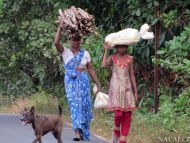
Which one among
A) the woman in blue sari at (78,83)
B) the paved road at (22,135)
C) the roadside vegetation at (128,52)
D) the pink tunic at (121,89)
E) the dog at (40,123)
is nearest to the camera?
the pink tunic at (121,89)

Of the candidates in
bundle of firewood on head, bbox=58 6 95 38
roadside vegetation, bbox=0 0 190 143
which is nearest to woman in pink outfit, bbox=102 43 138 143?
roadside vegetation, bbox=0 0 190 143

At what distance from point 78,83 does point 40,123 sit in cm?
119

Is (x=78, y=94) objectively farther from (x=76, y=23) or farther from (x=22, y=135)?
(x=22, y=135)

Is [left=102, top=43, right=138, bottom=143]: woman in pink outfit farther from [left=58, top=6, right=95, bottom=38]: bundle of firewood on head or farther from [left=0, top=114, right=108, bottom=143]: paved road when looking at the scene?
[left=0, top=114, right=108, bottom=143]: paved road

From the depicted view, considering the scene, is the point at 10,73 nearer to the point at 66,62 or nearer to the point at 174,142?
the point at 66,62

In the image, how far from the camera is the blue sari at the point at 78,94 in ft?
33.6

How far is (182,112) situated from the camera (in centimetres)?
930

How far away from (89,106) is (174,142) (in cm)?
216

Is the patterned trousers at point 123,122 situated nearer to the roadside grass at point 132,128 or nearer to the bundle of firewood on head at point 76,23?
the roadside grass at point 132,128

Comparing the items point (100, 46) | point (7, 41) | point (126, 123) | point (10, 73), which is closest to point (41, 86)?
point (10, 73)

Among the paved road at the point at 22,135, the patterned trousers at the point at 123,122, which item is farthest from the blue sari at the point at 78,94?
the patterned trousers at the point at 123,122

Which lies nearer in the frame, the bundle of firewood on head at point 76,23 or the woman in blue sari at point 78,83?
the bundle of firewood on head at point 76,23

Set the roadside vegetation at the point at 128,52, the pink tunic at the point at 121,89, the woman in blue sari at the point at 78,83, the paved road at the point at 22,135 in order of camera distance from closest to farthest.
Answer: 1. the pink tunic at the point at 121,89
2. the roadside vegetation at the point at 128,52
3. the woman in blue sari at the point at 78,83
4. the paved road at the point at 22,135

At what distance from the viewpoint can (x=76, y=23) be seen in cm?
969
